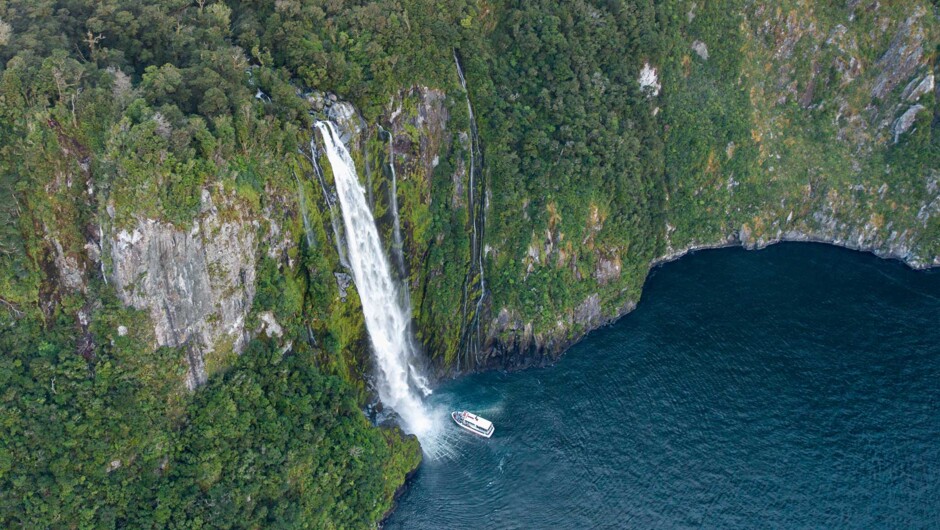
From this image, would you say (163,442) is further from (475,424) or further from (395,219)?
(475,424)

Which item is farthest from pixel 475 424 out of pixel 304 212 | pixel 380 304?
pixel 304 212

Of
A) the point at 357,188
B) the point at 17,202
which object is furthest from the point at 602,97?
the point at 17,202

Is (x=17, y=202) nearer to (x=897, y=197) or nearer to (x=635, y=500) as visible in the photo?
(x=635, y=500)

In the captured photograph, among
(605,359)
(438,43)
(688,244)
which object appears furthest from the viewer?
(688,244)

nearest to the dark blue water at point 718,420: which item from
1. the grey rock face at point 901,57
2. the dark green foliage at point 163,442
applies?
the dark green foliage at point 163,442

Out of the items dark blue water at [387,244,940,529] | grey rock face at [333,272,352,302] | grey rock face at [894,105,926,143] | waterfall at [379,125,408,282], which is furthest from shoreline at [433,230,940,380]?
grey rock face at [894,105,926,143]

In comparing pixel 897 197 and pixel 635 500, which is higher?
pixel 897 197
